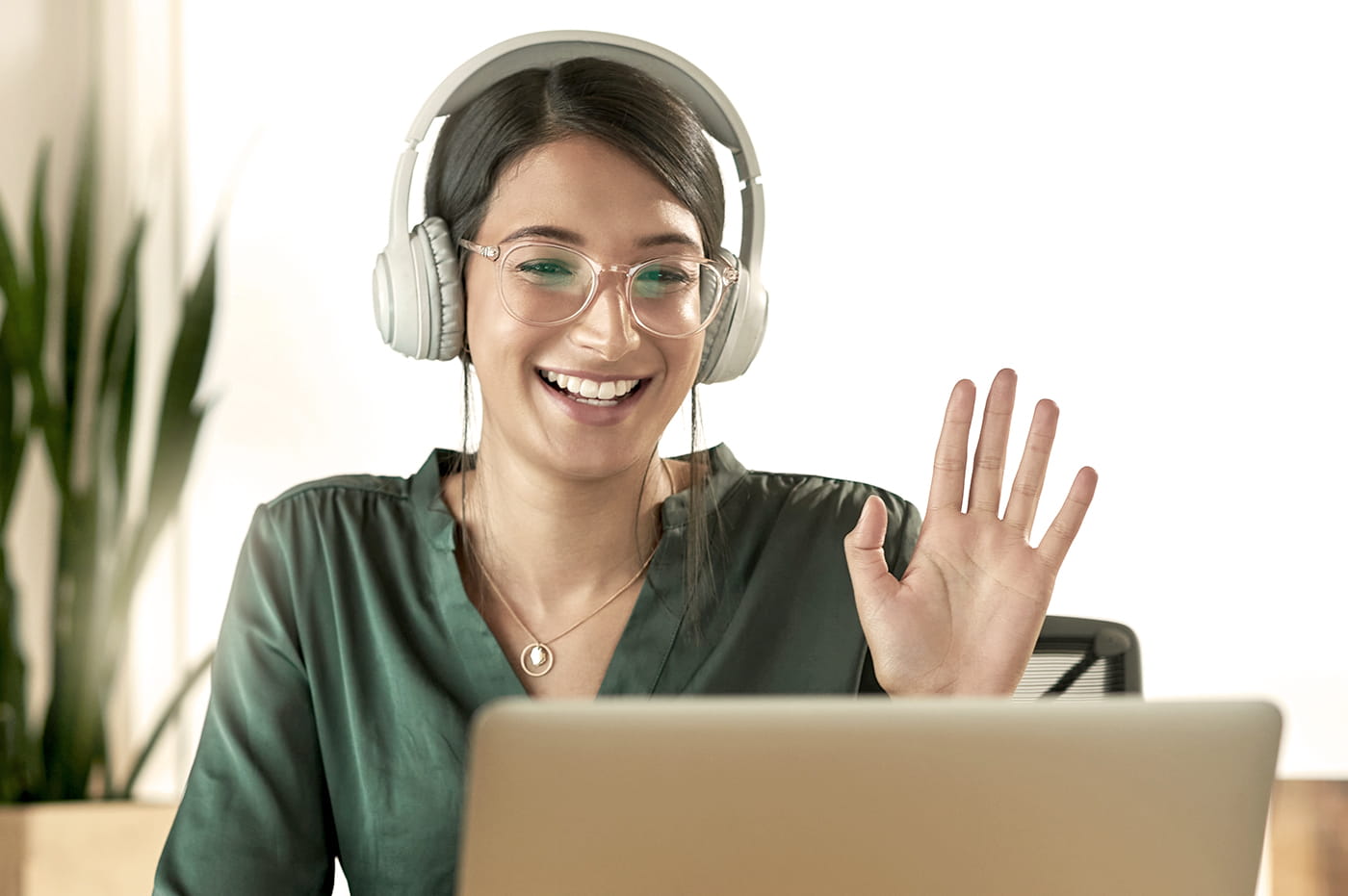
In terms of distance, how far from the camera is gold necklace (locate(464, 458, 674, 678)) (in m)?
1.28

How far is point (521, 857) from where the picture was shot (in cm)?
51

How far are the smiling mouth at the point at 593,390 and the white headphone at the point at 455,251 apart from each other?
13 cm

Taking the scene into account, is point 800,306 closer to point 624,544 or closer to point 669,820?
point 624,544

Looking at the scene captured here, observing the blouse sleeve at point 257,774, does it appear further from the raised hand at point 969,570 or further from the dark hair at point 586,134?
the raised hand at point 969,570

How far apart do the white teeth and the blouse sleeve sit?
0.35 metres

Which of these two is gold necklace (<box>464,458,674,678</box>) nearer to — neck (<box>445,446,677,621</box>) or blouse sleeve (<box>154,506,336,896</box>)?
neck (<box>445,446,677,621</box>)

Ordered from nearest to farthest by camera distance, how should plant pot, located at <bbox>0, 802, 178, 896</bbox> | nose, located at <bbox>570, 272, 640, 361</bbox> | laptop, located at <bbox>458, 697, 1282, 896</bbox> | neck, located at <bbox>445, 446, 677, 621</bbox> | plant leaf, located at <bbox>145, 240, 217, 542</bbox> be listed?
laptop, located at <bbox>458, 697, 1282, 896</bbox>
nose, located at <bbox>570, 272, 640, 361</bbox>
neck, located at <bbox>445, 446, 677, 621</bbox>
plant pot, located at <bbox>0, 802, 178, 896</bbox>
plant leaf, located at <bbox>145, 240, 217, 542</bbox>

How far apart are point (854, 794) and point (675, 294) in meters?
0.80

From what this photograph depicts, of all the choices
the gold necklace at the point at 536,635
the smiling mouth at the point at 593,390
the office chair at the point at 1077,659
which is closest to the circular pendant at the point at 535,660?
the gold necklace at the point at 536,635

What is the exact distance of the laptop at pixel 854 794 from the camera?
506mm

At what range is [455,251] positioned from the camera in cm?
131

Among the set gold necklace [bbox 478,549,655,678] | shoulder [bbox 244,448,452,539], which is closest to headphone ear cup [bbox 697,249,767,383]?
gold necklace [bbox 478,549,655,678]

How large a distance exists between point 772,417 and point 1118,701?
198 centimetres

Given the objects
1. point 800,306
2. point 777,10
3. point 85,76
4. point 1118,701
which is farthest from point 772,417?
point 1118,701
